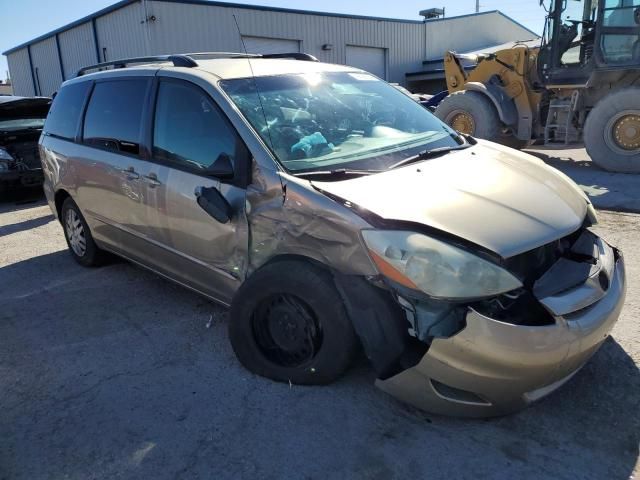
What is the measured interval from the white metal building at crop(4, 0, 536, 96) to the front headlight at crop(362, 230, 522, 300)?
13996mm

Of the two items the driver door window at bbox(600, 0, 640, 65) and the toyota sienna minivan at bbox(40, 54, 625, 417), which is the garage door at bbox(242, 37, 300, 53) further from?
the toyota sienna minivan at bbox(40, 54, 625, 417)

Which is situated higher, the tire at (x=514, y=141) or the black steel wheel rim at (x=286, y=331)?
the black steel wheel rim at (x=286, y=331)

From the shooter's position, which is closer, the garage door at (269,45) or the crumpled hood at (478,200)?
the crumpled hood at (478,200)

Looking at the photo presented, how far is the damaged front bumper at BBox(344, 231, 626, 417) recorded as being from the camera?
2170 millimetres

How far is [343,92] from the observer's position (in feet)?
11.7

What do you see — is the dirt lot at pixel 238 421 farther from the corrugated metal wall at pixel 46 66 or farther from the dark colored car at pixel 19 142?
the corrugated metal wall at pixel 46 66

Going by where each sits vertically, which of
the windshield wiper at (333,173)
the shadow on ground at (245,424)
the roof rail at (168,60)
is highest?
the roof rail at (168,60)

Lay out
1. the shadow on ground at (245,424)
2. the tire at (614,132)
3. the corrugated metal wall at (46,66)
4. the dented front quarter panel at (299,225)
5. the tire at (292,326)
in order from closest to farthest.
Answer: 1. the shadow on ground at (245,424)
2. the dented front quarter panel at (299,225)
3. the tire at (292,326)
4. the tire at (614,132)
5. the corrugated metal wall at (46,66)

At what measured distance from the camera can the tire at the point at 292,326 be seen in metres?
2.55

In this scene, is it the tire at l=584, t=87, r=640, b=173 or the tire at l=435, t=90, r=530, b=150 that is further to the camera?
the tire at l=435, t=90, r=530, b=150

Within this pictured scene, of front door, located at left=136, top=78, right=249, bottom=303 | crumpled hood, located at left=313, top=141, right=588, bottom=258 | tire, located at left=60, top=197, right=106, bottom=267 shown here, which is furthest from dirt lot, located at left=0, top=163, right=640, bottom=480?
tire, located at left=60, top=197, right=106, bottom=267

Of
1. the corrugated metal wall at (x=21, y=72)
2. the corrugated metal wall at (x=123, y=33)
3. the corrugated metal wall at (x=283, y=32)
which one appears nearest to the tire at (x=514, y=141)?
the corrugated metal wall at (x=283, y=32)

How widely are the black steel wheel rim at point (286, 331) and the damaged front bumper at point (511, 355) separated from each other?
1.55 ft

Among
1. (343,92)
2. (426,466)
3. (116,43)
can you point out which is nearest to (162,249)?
(343,92)
